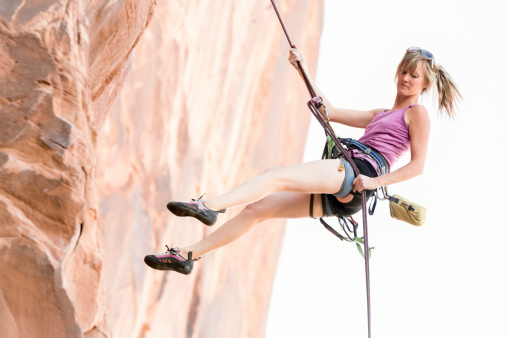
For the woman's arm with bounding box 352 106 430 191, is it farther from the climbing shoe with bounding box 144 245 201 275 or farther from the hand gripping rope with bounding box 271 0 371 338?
the climbing shoe with bounding box 144 245 201 275

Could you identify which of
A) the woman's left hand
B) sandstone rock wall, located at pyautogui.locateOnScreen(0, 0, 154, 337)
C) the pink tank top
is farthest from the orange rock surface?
the pink tank top

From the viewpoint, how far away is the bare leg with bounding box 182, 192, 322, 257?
9.01ft

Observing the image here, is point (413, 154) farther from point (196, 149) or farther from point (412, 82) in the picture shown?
point (196, 149)

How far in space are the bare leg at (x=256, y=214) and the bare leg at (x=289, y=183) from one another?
0.20 m

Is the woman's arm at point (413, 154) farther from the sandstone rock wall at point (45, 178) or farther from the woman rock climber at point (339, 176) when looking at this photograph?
the sandstone rock wall at point (45, 178)

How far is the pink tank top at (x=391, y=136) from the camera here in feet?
9.16

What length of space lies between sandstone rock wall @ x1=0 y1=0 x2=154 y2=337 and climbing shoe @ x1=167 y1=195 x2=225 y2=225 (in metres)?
0.33

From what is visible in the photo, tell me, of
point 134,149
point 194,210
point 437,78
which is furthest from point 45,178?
point 134,149

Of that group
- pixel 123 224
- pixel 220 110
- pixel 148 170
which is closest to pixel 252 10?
pixel 220 110

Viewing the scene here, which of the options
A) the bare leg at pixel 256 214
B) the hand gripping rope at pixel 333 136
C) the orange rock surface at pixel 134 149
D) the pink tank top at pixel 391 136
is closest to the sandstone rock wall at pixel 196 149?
the orange rock surface at pixel 134 149

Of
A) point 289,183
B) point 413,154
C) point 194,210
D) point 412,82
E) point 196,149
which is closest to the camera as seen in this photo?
point 194,210

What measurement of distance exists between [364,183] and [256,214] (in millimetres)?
450

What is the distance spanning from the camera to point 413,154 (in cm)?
274

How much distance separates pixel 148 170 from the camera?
4.78 metres
